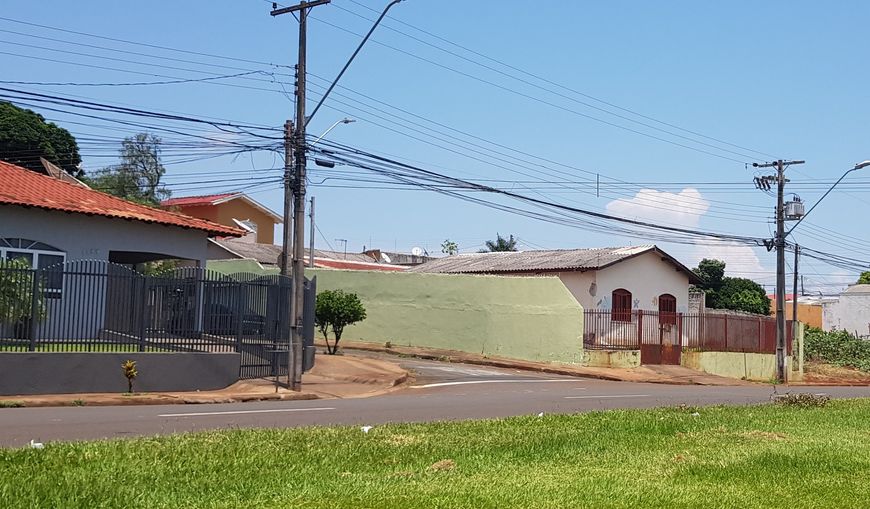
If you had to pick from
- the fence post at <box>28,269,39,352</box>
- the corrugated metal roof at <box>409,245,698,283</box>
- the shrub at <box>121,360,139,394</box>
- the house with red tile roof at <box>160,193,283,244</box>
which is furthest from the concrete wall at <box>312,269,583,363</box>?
the house with red tile roof at <box>160,193,283,244</box>

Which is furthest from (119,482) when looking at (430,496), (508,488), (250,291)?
(250,291)

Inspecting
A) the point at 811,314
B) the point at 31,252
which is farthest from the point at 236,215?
the point at 811,314

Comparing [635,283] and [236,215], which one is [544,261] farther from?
[236,215]

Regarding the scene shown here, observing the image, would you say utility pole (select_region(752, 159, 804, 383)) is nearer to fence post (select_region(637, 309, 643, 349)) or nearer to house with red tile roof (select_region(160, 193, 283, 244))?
fence post (select_region(637, 309, 643, 349))

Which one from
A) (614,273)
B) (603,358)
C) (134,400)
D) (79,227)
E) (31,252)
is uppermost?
(614,273)

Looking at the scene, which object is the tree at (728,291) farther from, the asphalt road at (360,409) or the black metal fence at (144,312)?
the black metal fence at (144,312)

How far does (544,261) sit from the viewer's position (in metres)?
42.1

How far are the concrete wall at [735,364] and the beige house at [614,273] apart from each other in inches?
127

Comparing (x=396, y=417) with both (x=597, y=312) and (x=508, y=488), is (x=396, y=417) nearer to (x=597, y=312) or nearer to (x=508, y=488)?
(x=508, y=488)

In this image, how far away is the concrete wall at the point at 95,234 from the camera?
23203mm

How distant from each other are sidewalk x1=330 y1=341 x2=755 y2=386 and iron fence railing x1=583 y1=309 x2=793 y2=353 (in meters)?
1.23

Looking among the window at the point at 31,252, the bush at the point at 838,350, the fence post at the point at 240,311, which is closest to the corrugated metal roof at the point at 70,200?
the window at the point at 31,252

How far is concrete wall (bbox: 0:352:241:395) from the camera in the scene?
1762 cm

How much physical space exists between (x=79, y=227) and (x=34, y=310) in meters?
6.87
